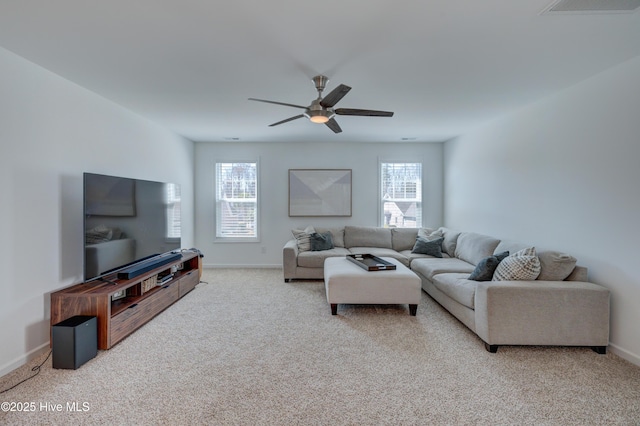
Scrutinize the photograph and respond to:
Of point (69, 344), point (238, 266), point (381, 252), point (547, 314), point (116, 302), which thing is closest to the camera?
point (69, 344)

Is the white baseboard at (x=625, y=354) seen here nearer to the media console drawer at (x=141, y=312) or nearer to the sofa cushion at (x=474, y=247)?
the sofa cushion at (x=474, y=247)

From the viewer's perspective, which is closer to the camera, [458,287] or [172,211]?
[458,287]

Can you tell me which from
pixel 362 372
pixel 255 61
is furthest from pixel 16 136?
pixel 362 372

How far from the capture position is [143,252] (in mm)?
3328

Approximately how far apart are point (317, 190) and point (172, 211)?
2657 mm

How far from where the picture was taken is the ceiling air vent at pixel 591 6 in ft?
5.40

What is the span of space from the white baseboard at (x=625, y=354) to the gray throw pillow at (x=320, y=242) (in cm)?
352

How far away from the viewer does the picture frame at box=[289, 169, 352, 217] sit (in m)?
5.62

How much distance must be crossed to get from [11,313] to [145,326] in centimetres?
→ 105

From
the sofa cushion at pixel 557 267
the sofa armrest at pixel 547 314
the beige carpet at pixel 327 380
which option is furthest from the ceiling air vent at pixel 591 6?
the beige carpet at pixel 327 380

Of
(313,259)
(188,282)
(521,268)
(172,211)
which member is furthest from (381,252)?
(172,211)

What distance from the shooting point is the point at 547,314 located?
2.47m

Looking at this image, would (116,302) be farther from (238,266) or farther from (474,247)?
(474,247)

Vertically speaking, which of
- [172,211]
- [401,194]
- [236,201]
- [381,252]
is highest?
[401,194]
